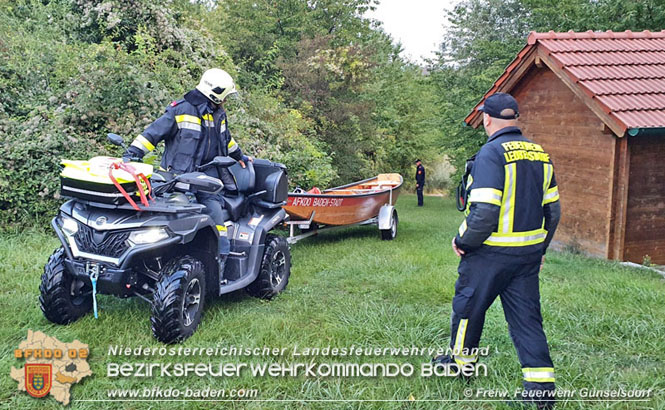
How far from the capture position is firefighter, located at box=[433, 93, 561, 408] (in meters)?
3.58

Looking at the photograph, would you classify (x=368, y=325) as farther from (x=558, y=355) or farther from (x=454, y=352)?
(x=558, y=355)

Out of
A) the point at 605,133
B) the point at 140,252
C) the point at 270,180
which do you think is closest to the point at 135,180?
the point at 140,252

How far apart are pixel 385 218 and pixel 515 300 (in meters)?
6.81

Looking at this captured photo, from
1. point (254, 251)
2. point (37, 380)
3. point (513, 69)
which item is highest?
point (513, 69)

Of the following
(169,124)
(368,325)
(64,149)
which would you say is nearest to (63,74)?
(64,149)

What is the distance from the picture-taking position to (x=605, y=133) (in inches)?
Answer: 369

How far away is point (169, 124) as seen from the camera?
543 centimetres

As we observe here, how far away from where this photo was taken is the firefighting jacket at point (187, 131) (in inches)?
214

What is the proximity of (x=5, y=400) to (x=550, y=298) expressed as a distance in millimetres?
4946

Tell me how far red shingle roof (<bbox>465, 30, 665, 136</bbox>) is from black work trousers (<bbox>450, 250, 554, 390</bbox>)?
19.7 ft

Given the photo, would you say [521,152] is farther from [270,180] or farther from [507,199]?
[270,180]

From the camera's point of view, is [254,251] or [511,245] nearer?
[511,245]

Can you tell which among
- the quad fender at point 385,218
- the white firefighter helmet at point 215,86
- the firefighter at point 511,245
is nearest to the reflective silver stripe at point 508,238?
the firefighter at point 511,245

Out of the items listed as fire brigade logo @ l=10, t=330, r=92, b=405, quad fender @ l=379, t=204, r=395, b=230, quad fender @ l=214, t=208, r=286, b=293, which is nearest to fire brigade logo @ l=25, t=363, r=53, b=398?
fire brigade logo @ l=10, t=330, r=92, b=405
